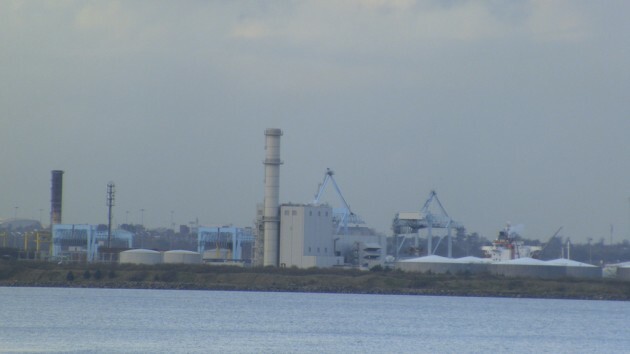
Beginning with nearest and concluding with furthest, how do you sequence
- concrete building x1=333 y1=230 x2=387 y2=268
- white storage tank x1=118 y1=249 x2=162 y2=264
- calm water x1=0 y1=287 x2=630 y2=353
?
calm water x1=0 y1=287 x2=630 y2=353 < concrete building x1=333 y1=230 x2=387 y2=268 < white storage tank x1=118 y1=249 x2=162 y2=264

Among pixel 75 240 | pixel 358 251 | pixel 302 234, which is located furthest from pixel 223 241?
pixel 302 234

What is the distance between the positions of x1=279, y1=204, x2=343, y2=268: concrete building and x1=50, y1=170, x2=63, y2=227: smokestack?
102 ft

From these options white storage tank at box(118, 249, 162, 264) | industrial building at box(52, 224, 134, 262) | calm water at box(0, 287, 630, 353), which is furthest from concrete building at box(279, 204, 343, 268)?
industrial building at box(52, 224, 134, 262)

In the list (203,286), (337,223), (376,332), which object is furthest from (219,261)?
(376,332)

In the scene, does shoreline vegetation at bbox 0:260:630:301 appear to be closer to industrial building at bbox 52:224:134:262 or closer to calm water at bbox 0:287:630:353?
calm water at bbox 0:287:630:353

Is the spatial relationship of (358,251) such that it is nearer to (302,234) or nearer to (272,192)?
(302,234)

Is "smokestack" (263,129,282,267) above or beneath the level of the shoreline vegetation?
above

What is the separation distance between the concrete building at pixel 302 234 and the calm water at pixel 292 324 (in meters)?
10.1

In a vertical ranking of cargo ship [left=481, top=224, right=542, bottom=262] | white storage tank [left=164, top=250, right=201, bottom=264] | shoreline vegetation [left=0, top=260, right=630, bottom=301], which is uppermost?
cargo ship [left=481, top=224, right=542, bottom=262]

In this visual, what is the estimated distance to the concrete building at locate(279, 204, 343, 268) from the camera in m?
94.6

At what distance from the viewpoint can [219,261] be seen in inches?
4471

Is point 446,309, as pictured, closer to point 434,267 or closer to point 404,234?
point 434,267

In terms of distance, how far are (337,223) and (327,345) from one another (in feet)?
198

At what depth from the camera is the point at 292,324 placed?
55781mm
